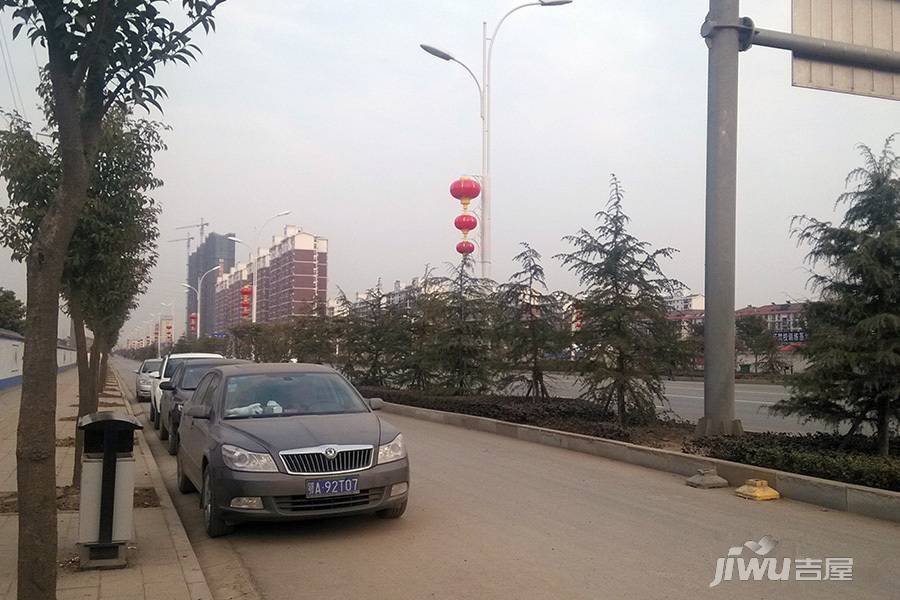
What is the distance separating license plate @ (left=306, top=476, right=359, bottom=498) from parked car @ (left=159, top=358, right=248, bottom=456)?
542 cm

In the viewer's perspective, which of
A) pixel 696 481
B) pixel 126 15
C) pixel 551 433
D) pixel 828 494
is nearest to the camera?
pixel 126 15

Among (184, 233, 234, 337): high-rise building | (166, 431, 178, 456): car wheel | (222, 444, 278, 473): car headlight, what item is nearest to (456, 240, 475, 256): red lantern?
(166, 431, 178, 456): car wheel

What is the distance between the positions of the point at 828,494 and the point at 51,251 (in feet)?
25.4

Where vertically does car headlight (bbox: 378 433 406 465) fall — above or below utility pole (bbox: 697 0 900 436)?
below

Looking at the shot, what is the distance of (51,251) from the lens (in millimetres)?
4277

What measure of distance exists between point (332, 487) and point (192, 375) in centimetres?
880

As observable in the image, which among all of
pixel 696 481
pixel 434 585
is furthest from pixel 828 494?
pixel 434 585

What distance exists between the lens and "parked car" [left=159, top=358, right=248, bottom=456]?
1236cm

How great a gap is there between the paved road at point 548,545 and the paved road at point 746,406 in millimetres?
3631

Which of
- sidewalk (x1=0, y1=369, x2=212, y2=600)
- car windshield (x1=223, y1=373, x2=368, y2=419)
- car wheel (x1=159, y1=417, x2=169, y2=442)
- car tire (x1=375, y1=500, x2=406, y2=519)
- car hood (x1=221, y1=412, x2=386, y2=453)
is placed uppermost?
car windshield (x1=223, y1=373, x2=368, y2=419)

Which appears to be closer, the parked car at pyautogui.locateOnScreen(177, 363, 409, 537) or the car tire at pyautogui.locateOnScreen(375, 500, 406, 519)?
the parked car at pyautogui.locateOnScreen(177, 363, 409, 537)

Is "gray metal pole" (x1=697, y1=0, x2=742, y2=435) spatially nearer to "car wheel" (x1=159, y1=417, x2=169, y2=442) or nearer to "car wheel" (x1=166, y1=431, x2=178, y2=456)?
"car wheel" (x1=166, y1=431, x2=178, y2=456)

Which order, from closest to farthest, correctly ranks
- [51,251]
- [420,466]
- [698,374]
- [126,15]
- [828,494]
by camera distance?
[51,251] < [126,15] < [828,494] < [420,466] < [698,374]

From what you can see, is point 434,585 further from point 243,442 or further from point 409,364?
point 409,364
